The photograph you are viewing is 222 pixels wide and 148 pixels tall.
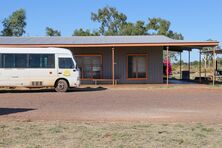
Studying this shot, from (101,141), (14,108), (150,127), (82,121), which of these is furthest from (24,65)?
(101,141)

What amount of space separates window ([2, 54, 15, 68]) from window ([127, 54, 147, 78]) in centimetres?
1028

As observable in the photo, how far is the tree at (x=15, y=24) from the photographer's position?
64812 millimetres

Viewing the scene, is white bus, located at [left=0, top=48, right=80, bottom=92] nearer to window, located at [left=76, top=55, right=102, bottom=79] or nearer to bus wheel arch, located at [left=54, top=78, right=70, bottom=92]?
bus wheel arch, located at [left=54, top=78, right=70, bottom=92]

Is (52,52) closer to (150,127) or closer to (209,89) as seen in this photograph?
(209,89)

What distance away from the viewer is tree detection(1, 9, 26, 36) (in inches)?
2552

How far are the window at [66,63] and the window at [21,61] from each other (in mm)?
1893

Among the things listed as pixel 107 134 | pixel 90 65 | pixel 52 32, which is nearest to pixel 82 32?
pixel 52 32

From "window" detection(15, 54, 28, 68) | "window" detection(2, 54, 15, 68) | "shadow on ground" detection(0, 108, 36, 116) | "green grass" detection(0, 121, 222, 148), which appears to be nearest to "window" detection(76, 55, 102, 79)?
"window" detection(15, 54, 28, 68)

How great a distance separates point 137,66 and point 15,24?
37129mm

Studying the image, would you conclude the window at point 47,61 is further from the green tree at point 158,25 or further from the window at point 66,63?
the green tree at point 158,25

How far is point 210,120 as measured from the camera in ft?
42.4

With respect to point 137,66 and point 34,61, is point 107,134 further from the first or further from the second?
point 137,66

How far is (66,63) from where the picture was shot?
24797 millimetres

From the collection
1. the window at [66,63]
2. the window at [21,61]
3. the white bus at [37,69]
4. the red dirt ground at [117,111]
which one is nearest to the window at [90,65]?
the white bus at [37,69]
